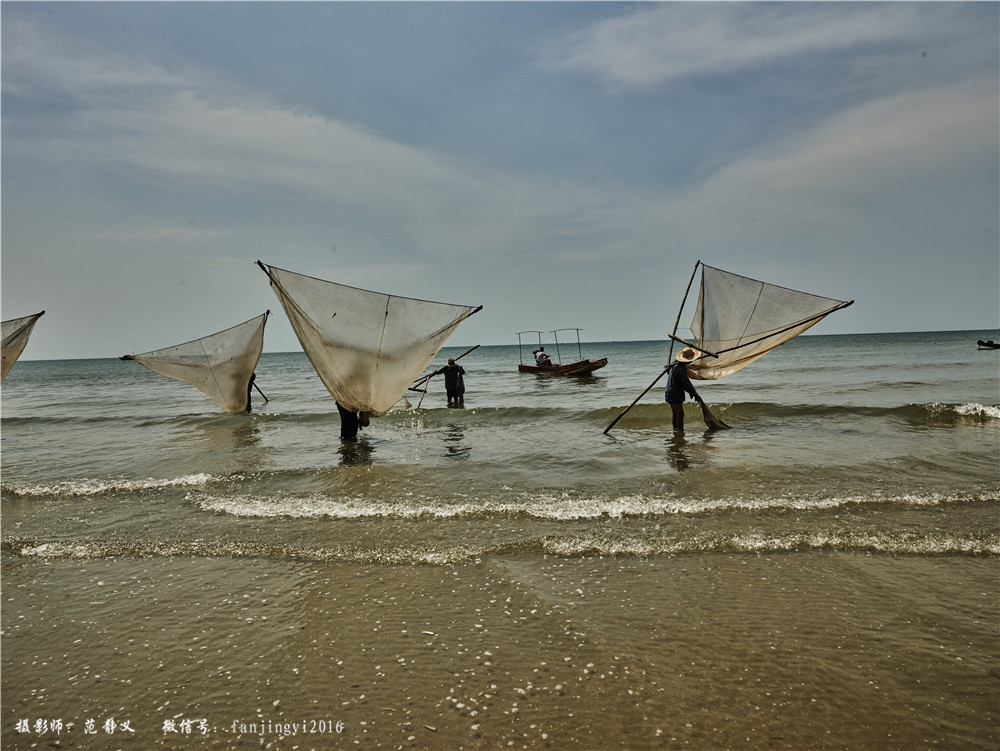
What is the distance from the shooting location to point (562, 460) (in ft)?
31.8

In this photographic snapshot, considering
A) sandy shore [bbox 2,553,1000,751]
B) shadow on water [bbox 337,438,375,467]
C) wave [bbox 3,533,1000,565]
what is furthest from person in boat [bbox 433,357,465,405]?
sandy shore [bbox 2,553,1000,751]

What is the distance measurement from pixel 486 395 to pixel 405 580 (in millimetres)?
21637

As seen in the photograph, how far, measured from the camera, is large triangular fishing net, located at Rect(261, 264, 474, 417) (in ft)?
28.6

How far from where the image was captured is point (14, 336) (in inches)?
506

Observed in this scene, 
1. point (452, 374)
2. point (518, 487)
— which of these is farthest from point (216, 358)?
point (518, 487)

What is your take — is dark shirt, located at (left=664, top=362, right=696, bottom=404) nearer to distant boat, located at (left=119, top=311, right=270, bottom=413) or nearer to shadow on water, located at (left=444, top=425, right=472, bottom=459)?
shadow on water, located at (left=444, top=425, right=472, bottom=459)

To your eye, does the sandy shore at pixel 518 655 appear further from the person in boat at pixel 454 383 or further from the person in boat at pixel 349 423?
the person in boat at pixel 454 383

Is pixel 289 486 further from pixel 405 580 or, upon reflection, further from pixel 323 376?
pixel 405 580

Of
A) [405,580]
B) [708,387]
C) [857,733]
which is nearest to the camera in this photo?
[857,733]

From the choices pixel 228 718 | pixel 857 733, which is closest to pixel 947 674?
pixel 857 733

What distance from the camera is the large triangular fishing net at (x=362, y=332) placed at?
28.6ft

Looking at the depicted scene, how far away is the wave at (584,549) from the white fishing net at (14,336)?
9.47m

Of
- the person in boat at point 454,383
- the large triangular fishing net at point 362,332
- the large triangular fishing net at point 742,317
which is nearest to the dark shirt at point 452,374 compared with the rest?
the person in boat at point 454,383

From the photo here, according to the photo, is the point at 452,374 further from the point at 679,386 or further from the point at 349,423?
the point at 679,386
